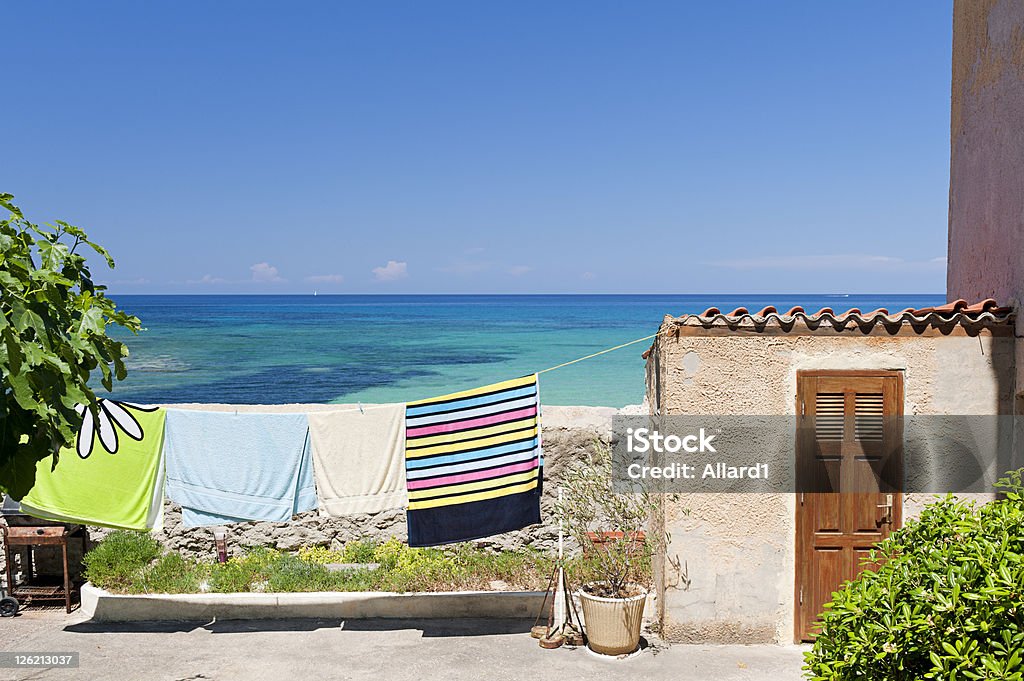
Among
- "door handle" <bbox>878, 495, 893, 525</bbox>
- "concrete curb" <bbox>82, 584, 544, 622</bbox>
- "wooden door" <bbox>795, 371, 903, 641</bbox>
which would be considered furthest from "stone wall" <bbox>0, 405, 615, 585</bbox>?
"door handle" <bbox>878, 495, 893, 525</bbox>

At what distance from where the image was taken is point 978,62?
299 inches

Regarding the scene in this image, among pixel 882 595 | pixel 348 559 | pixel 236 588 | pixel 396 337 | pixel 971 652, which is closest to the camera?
pixel 971 652

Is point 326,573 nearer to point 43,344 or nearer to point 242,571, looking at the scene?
point 242,571

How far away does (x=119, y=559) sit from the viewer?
27.3 feet

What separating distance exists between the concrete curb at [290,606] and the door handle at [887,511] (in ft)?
11.7

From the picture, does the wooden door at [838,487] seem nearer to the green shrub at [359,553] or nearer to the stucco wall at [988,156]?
the stucco wall at [988,156]

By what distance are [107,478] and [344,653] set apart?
285 centimetres

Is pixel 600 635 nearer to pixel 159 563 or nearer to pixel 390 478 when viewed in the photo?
pixel 390 478

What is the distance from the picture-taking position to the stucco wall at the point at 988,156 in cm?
676

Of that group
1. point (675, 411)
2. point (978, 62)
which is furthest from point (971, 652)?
point (978, 62)

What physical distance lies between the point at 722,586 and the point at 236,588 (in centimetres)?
489

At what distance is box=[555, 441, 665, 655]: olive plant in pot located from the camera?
6941 mm

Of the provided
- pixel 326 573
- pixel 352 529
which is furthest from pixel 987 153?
pixel 352 529

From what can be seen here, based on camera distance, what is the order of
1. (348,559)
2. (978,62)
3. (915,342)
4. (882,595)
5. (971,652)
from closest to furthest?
(971,652), (882,595), (915,342), (978,62), (348,559)
